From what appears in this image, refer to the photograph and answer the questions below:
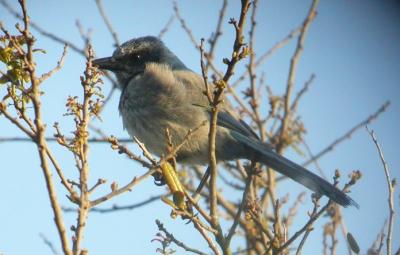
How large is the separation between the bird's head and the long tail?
1351 millimetres

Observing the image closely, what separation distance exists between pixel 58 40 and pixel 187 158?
2134 millimetres

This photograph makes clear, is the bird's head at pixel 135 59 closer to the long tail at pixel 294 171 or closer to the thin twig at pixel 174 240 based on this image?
the long tail at pixel 294 171

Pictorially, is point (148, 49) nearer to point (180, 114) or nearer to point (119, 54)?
point (119, 54)

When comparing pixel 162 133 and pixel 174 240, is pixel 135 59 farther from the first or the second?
pixel 174 240

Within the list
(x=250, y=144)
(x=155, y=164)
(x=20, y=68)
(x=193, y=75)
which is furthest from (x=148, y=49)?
(x=20, y=68)

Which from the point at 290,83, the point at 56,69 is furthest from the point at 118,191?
the point at 290,83

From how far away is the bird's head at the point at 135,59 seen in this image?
553 cm

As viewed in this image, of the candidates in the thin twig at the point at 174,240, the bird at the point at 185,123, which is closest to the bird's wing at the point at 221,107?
the bird at the point at 185,123

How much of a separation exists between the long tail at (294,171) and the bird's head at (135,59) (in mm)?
1351

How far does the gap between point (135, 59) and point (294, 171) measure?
2.10m

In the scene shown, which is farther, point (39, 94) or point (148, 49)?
point (148, 49)

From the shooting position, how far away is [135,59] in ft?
18.5

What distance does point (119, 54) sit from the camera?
5605 millimetres

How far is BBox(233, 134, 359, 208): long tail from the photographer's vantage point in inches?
159
